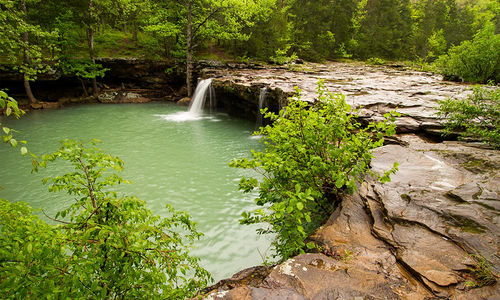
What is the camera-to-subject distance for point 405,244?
A: 307 centimetres

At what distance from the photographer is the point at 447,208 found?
3539 mm

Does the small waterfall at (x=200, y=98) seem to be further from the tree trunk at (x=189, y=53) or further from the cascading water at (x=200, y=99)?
the tree trunk at (x=189, y=53)

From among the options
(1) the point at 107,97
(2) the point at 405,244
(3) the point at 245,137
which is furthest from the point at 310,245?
(1) the point at 107,97

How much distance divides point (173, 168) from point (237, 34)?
1559 cm

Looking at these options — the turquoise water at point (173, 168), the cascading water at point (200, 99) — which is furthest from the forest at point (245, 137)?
the cascading water at point (200, 99)

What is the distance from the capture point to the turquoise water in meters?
5.47

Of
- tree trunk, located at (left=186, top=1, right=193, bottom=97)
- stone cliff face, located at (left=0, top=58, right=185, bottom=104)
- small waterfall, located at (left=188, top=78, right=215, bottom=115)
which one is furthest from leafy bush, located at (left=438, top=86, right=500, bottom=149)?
stone cliff face, located at (left=0, top=58, right=185, bottom=104)

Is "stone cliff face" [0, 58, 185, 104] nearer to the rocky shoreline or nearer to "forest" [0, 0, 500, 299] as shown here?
"forest" [0, 0, 500, 299]

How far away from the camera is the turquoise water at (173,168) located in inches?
→ 215

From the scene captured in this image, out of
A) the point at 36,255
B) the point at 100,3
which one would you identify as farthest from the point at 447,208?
the point at 100,3

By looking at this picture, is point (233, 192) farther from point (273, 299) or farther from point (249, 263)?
point (273, 299)

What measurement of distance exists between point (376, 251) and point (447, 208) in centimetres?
145

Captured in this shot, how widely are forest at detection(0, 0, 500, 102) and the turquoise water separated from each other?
340 centimetres

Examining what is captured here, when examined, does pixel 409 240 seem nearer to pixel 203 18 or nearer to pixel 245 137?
pixel 245 137
